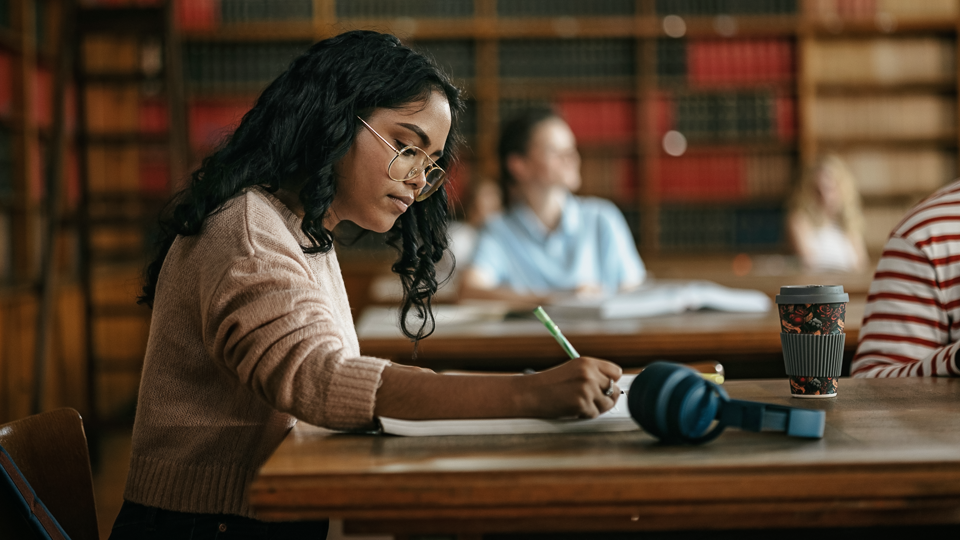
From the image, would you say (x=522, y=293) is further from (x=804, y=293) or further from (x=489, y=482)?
(x=489, y=482)

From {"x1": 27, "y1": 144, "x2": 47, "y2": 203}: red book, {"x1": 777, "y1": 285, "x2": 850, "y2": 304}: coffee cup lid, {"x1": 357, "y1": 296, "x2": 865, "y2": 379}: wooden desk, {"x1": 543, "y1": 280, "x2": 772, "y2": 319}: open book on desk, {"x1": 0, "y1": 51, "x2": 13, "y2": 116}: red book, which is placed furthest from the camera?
{"x1": 27, "y1": 144, "x2": 47, "y2": 203}: red book

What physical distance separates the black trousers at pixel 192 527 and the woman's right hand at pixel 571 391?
35 centimetres

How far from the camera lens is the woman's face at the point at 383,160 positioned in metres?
1.00

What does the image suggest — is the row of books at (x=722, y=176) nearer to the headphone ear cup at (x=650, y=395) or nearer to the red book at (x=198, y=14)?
the red book at (x=198, y=14)

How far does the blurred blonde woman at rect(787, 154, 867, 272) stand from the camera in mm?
4531

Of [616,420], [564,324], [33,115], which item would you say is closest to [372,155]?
[616,420]

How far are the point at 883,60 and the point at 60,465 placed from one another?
516cm

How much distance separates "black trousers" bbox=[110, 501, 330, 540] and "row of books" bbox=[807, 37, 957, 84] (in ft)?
15.9

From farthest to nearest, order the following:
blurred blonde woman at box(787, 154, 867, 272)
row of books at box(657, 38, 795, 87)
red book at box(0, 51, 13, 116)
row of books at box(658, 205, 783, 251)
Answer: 1. row of books at box(658, 205, 783, 251)
2. row of books at box(657, 38, 795, 87)
3. blurred blonde woman at box(787, 154, 867, 272)
4. red book at box(0, 51, 13, 116)

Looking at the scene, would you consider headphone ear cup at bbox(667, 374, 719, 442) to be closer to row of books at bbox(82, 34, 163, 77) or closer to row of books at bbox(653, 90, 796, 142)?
row of books at bbox(82, 34, 163, 77)

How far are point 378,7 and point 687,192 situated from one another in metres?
2.09

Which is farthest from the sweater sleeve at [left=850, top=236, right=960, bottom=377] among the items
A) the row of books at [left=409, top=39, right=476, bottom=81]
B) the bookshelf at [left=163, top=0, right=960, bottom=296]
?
the row of books at [left=409, top=39, right=476, bottom=81]

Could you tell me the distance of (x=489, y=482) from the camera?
2.18 ft

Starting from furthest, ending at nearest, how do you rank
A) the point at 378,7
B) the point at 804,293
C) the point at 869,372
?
the point at 378,7, the point at 869,372, the point at 804,293
